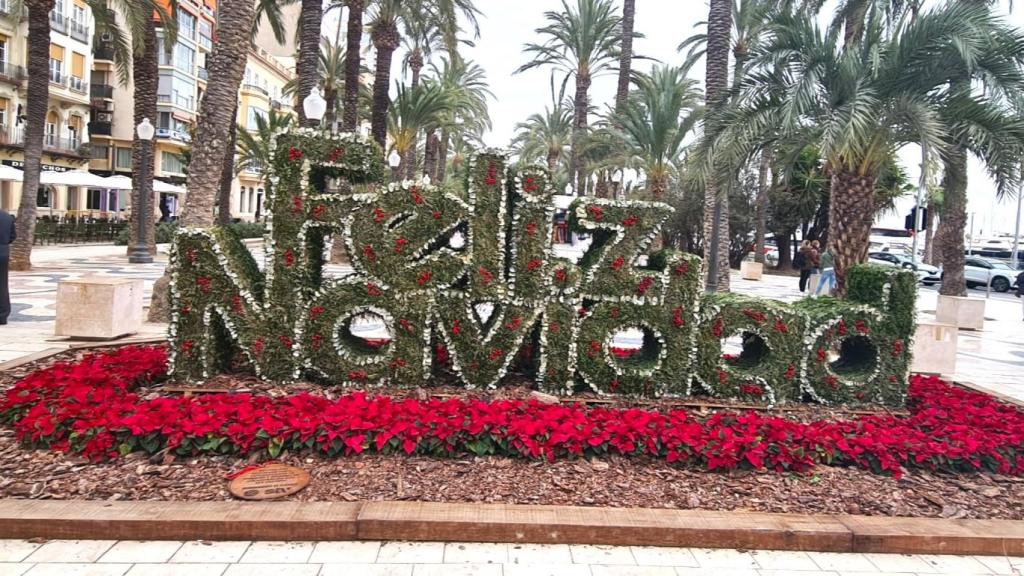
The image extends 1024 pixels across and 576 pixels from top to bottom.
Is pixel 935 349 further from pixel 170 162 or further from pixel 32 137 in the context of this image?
pixel 170 162

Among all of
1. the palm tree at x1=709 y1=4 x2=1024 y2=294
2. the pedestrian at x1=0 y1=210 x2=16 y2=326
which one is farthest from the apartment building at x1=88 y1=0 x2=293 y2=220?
the palm tree at x1=709 y1=4 x2=1024 y2=294

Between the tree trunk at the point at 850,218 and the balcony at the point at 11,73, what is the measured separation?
41903 mm

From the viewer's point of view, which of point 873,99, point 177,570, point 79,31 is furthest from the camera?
point 79,31

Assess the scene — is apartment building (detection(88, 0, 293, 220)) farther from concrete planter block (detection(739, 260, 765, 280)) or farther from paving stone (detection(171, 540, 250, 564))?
paving stone (detection(171, 540, 250, 564))

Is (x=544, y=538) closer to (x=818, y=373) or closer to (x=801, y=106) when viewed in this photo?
(x=818, y=373)

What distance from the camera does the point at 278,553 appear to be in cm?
388

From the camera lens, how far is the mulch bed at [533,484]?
4.48 m

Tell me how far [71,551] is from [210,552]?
26.6 inches

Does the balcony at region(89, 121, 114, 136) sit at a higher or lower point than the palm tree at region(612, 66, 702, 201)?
higher

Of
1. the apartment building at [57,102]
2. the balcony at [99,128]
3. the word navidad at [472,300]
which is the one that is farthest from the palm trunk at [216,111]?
the balcony at [99,128]

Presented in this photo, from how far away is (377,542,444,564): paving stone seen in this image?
12.6 feet

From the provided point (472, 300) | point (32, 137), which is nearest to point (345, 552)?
point (472, 300)

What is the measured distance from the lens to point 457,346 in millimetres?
6582

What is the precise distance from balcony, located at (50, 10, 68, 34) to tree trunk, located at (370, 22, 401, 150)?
29.6 meters
